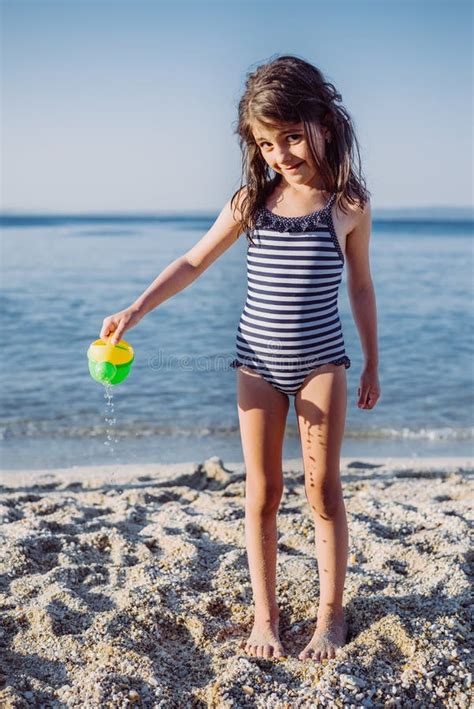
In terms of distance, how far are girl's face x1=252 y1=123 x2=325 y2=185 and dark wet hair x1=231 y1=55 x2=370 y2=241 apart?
2cm

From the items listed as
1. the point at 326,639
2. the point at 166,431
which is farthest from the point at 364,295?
the point at 166,431

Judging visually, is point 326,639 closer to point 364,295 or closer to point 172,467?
point 364,295

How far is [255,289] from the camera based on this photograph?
299cm

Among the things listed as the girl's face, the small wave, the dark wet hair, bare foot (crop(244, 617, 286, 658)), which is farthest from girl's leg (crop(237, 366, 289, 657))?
the small wave

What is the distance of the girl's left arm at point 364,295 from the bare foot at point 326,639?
85 cm

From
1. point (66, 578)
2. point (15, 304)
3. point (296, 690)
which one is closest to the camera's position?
point (296, 690)

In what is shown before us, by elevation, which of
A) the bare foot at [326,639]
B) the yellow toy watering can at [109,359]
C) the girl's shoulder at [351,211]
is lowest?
the bare foot at [326,639]

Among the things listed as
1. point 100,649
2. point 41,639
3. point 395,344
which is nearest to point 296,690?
point 100,649

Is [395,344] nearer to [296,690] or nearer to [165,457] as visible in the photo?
[165,457]

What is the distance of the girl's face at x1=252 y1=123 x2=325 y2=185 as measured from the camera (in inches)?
113

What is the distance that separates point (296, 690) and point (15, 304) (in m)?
11.9

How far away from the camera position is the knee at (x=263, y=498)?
3076 millimetres

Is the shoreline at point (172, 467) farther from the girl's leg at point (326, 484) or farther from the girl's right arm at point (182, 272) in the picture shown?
the girl's right arm at point (182, 272)

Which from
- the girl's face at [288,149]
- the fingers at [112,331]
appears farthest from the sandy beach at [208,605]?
the girl's face at [288,149]
